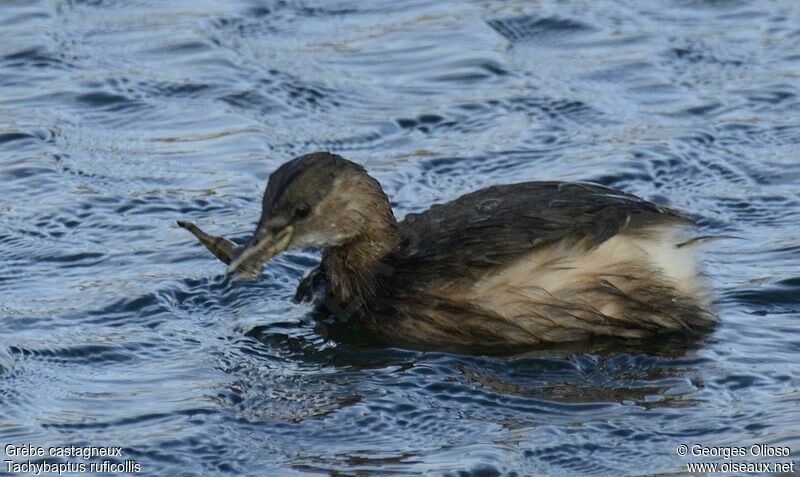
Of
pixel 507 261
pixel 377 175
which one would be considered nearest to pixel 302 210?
pixel 507 261

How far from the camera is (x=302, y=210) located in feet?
24.5

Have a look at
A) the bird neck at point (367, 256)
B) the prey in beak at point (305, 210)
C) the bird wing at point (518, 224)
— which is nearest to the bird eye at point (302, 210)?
the prey in beak at point (305, 210)

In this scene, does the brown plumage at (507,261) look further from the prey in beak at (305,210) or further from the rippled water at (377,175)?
the rippled water at (377,175)

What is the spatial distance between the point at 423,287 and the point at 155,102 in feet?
12.1

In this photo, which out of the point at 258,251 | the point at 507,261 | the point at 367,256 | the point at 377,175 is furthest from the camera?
the point at 377,175

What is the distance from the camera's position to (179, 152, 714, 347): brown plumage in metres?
7.27

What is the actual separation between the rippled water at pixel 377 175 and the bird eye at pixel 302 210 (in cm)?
56

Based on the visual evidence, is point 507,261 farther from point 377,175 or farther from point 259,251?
point 377,175

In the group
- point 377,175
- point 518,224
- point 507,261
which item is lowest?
point 377,175

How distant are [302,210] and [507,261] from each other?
3.21ft

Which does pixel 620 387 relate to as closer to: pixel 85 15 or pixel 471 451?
pixel 471 451

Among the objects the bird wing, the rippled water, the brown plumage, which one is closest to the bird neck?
the brown plumage

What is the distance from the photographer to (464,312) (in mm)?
7312

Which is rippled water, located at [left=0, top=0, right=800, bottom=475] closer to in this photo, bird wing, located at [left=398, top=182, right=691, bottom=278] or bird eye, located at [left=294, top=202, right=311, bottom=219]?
bird wing, located at [left=398, top=182, right=691, bottom=278]
